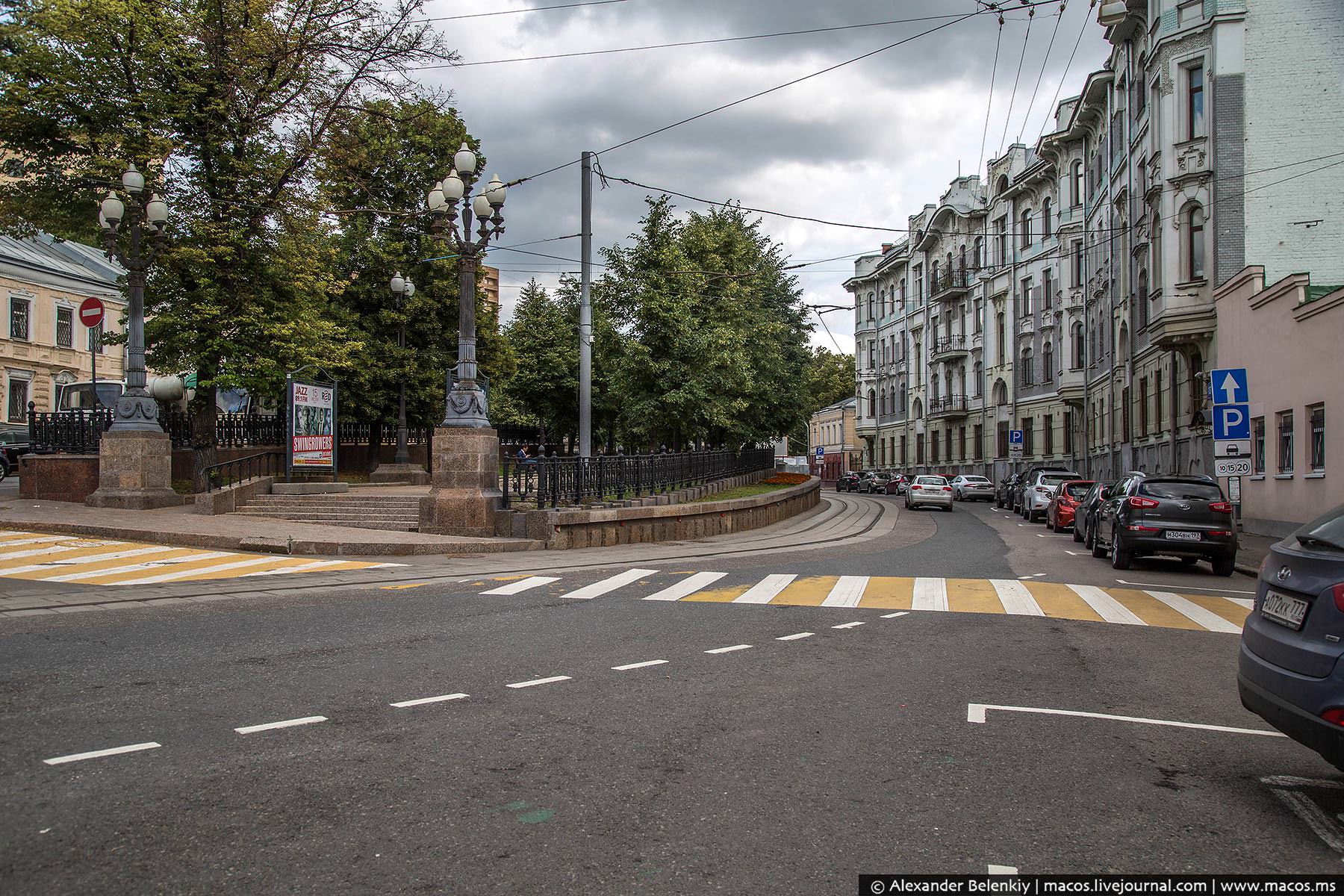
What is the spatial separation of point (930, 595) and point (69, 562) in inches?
477

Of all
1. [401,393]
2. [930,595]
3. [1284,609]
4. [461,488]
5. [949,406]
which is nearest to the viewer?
[1284,609]

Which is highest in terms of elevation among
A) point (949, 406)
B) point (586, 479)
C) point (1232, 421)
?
point (949, 406)

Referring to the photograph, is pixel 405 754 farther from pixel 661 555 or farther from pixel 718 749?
pixel 661 555

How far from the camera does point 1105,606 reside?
36.4ft

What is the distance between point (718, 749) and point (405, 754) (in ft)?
5.31

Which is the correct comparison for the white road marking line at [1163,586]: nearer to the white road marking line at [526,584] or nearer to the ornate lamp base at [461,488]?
the white road marking line at [526,584]

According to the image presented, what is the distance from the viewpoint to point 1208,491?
15406 millimetres

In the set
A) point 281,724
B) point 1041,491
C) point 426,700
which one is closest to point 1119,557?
point 426,700

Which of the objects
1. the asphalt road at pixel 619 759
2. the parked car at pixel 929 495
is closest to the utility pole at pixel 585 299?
the asphalt road at pixel 619 759

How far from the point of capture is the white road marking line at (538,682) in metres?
6.61

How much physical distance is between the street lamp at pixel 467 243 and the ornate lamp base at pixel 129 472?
8.05 m

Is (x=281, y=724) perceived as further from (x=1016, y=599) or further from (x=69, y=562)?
(x=69, y=562)

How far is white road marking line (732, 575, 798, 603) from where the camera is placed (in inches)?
442

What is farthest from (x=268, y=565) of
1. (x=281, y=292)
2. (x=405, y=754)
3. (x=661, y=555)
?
(x=281, y=292)
